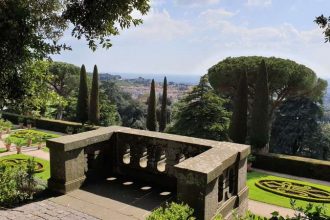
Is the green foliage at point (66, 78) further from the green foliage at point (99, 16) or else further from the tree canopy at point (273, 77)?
the green foliage at point (99, 16)

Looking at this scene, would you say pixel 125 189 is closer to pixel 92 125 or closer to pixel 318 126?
pixel 92 125

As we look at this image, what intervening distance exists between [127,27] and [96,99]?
990 inches

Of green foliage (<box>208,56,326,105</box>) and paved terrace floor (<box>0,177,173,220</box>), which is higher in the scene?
green foliage (<box>208,56,326,105</box>)

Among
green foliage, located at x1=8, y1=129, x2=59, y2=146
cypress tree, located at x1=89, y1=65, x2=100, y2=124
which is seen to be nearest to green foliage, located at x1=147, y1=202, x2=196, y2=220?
green foliage, located at x1=8, y1=129, x2=59, y2=146

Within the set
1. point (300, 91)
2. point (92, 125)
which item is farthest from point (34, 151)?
point (300, 91)

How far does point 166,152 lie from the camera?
791 cm

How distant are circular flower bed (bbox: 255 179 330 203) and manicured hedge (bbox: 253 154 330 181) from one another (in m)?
3.16

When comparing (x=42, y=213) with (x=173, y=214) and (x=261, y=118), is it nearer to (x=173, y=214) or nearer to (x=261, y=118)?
(x=173, y=214)

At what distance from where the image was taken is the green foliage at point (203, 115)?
80.0ft

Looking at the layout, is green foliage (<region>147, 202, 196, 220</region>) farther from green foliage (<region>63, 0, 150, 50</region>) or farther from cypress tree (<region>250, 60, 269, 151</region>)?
cypress tree (<region>250, 60, 269, 151</region>)

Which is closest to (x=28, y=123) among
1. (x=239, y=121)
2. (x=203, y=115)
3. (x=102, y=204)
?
(x=203, y=115)

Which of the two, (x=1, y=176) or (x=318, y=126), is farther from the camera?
(x=318, y=126)

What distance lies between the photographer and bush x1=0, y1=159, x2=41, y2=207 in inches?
271

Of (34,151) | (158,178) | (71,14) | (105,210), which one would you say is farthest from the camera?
(34,151)
